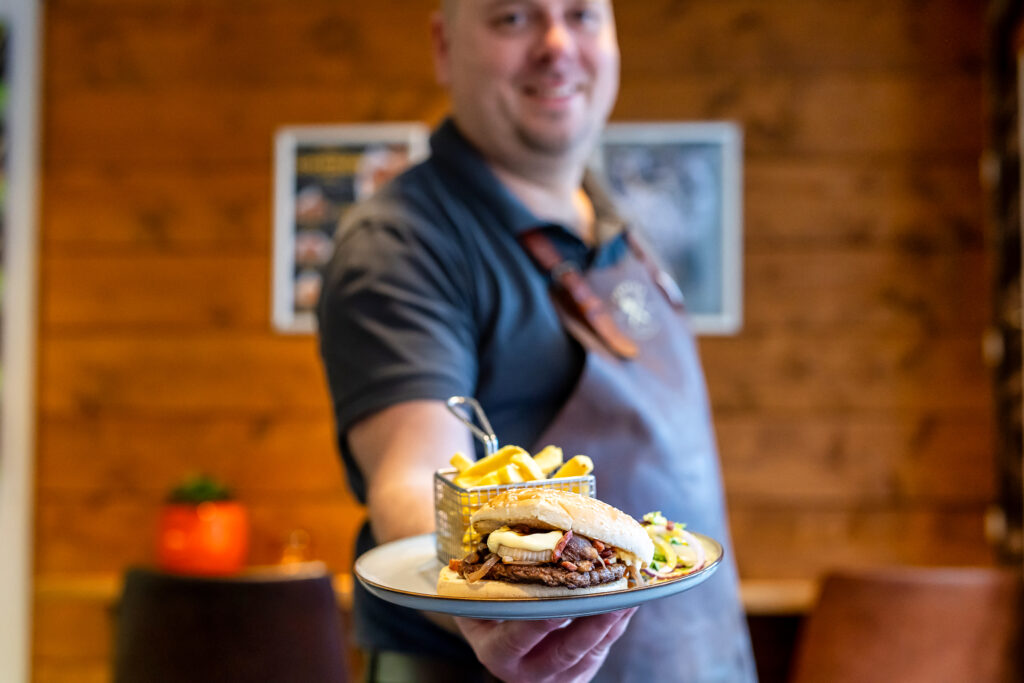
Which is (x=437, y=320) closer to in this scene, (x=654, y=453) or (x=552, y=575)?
(x=654, y=453)

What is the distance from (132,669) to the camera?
1.51m

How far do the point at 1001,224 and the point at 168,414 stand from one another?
7.85ft

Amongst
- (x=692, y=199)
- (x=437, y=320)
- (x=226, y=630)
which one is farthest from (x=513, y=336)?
(x=692, y=199)

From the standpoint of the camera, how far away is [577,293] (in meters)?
1.10

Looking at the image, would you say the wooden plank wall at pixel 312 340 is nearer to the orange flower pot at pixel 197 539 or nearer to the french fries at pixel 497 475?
the orange flower pot at pixel 197 539

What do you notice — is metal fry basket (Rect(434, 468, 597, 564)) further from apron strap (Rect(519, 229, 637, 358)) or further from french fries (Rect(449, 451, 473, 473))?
apron strap (Rect(519, 229, 637, 358))

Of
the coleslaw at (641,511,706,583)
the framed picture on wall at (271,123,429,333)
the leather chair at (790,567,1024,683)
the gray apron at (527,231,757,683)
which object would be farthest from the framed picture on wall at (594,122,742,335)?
the coleslaw at (641,511,706,583)

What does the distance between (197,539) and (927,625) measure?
176 cm

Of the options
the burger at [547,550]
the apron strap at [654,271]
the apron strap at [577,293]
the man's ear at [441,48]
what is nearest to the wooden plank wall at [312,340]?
the apron strap at [654,271]

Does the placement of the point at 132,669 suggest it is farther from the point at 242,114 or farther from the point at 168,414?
the point at 242,114

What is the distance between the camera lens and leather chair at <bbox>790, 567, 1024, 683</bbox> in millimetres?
1719

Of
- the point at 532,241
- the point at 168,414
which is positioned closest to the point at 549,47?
the point at 532,241

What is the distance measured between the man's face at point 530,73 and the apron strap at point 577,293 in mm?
131

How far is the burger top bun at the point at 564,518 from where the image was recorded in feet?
2.17
